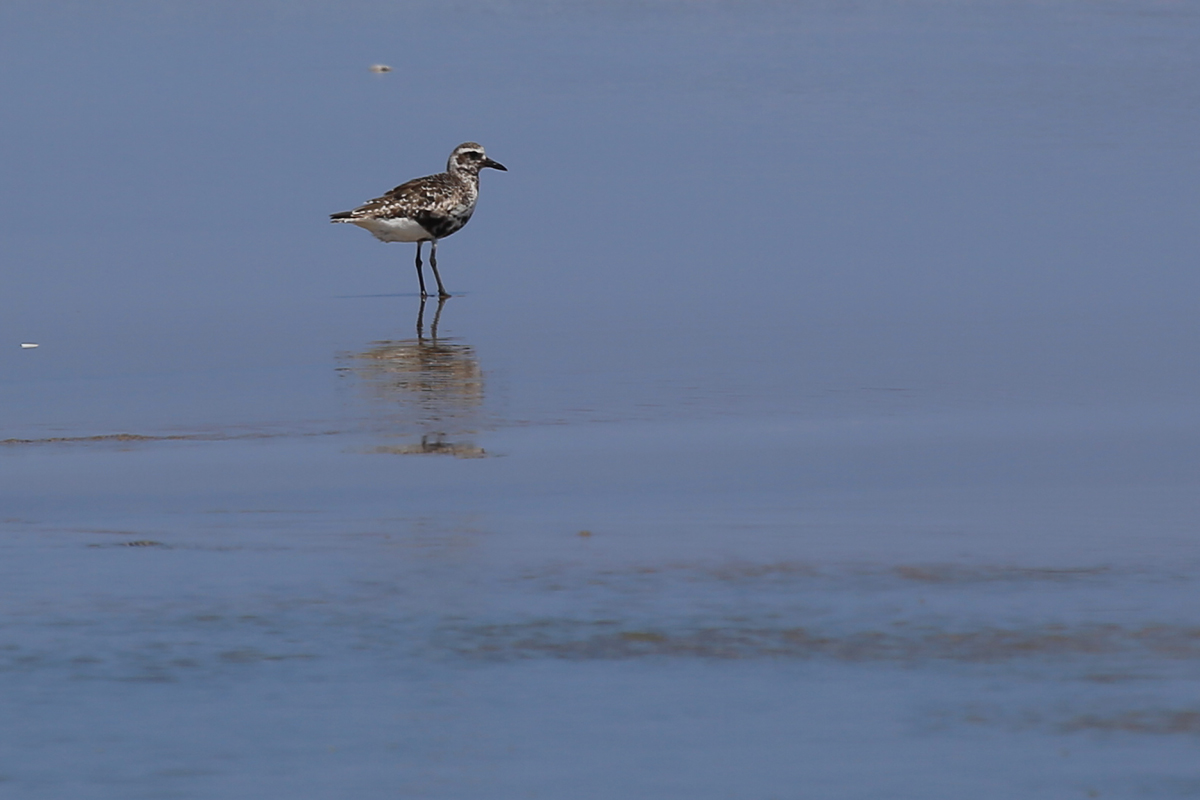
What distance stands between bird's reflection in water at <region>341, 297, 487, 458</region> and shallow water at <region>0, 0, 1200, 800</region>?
0.05 metres

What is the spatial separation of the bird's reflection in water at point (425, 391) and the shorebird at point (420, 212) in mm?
2526

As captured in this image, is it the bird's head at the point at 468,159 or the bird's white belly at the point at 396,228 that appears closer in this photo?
the bird's white belly at the point at 396,228

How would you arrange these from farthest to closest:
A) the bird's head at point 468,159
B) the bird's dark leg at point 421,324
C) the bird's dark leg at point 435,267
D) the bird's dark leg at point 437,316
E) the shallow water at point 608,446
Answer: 1. the bird's head at point 468,159
2. the bird's dark leg at point 435,267
3. the bird's dark leg at point 437,316
4. the bird's dark leg at point 421,324
5. the shallow water at point 608,446

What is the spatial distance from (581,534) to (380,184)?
12.0m

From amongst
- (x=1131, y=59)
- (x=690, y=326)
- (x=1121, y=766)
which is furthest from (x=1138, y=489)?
(x=1131, y=59)

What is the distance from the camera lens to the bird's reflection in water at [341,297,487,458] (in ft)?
35.1

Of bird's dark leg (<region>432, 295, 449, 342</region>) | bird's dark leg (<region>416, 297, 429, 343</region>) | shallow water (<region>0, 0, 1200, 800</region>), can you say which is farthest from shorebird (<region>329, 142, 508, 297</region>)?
bird's dark leg (<region>416, 297, 429, 343</region>)

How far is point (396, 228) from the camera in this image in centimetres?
1767

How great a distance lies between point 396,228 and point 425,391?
5.58m

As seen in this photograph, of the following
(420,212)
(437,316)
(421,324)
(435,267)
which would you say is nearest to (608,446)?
(421,324)

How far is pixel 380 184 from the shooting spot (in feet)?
65.9

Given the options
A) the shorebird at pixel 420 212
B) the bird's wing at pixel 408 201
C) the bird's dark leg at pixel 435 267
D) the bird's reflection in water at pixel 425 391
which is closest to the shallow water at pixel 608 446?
the bird's reflection in water at pixel 425 391

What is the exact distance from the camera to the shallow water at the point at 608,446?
240 inches

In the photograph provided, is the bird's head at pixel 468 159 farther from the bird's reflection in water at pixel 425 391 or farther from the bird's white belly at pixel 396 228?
the bird's reflection in water at pixel 425 391
